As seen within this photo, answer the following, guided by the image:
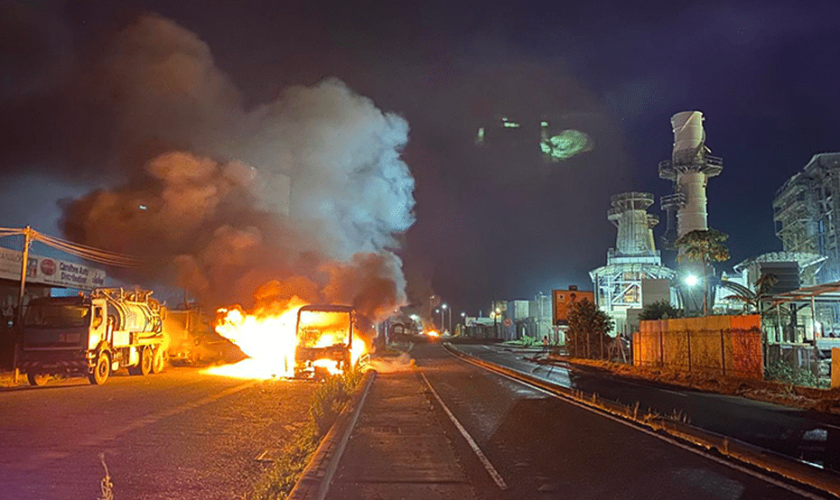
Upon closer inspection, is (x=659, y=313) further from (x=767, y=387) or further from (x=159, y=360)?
(x=159, y=360)

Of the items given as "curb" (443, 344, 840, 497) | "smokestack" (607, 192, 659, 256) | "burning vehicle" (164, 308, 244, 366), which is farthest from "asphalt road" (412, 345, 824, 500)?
"smokestack" (607, 192, 659, 256)

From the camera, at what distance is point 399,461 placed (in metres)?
9.10

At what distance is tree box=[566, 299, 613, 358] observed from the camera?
37.2 m

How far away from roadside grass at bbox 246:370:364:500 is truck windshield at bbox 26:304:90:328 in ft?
30.4

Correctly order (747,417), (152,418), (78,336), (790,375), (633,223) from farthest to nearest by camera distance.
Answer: (633,223)
(78,336)
(790,375)
(747,417)
(152,418)

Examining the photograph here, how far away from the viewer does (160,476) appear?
777 cm

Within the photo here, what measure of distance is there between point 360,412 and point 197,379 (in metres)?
10.0

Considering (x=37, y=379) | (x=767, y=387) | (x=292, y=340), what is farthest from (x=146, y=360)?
(x=767, y=387)

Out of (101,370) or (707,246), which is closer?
(101,370)

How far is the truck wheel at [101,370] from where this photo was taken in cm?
2026

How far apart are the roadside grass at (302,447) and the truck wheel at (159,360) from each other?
11.6m

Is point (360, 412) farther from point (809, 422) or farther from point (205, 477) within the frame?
point (809, 422)

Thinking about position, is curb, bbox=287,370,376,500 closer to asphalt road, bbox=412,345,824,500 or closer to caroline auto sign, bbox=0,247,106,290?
asphalt road, bbox=412,345,824,500

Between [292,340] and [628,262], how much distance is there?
5898 cm
